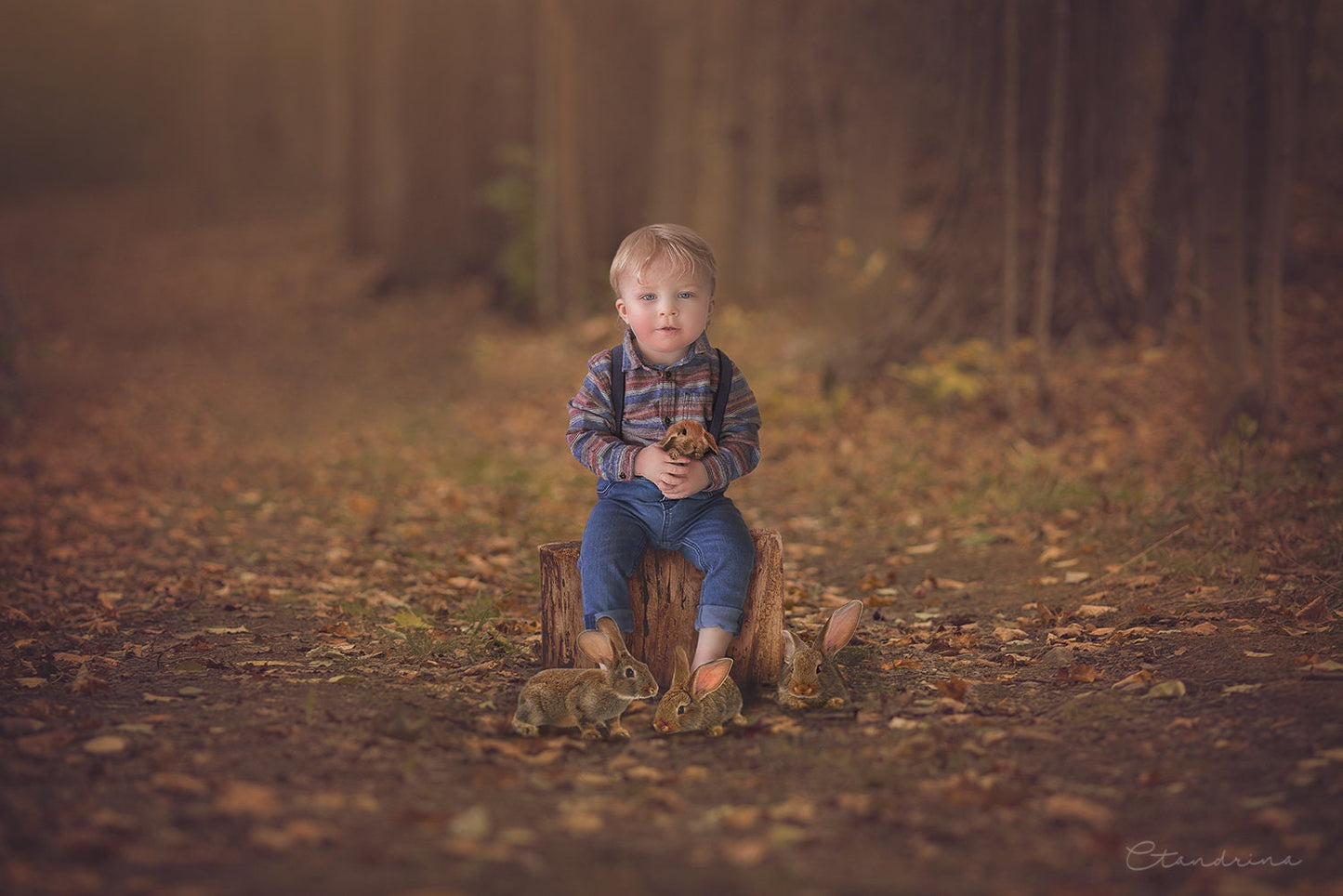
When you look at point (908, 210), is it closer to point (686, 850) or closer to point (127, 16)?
point (686, 850)

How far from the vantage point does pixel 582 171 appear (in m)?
15.5

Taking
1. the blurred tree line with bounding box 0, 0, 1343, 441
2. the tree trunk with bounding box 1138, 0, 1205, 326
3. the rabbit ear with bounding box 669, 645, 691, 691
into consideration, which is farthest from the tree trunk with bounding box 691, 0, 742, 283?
the rabbit ear with bounding box 669, 645, 691, 691

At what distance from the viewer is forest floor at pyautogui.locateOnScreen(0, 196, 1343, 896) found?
296 cm

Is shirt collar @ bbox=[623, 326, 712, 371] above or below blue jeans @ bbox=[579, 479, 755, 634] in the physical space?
above

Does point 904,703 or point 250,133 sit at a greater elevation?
point 250,133

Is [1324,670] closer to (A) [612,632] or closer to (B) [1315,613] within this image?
(B) [1315,613]

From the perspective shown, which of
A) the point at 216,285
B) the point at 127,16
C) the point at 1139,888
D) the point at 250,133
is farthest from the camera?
the point at 127,16

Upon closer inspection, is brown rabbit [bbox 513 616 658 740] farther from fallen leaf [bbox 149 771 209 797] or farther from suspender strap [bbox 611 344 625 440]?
fallen leaf [bbox 149 771 209 797]

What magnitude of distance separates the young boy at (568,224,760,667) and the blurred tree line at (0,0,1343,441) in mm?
4915

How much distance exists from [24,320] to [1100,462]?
16.3m

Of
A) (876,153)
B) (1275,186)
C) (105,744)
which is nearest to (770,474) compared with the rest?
(1275,186)

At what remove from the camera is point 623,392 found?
4.25m

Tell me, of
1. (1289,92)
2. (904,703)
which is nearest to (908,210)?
(1289,92)

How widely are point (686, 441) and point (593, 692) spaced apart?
0.98 meters
